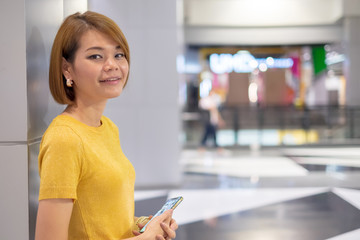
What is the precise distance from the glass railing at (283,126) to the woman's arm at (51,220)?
512 inches

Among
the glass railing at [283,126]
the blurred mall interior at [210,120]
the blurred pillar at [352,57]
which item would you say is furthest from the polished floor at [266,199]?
the blurred pillar at [352,57]

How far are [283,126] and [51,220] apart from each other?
15.2m

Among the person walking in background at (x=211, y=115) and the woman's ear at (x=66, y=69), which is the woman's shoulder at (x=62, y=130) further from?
the person walking in background at (x=211, y=115)

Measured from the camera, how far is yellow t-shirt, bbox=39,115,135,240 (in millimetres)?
1295

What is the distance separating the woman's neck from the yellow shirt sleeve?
7.5 inches

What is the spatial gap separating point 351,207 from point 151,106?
3.16 metres

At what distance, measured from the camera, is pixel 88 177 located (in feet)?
4.60

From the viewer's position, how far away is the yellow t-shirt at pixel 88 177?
1.29 m

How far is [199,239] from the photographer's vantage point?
4145mm

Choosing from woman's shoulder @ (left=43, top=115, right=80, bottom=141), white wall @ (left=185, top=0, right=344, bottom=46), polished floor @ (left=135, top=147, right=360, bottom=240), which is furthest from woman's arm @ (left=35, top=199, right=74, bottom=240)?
white wall @ (left=185, top=0, right=344, bottom=46)

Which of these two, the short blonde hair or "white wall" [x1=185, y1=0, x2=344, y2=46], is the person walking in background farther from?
the short blonde hair

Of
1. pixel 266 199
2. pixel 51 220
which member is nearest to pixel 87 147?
pixel 51 220

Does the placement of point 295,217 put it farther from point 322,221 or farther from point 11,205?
point 11,205

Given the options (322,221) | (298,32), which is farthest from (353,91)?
(322,221)
